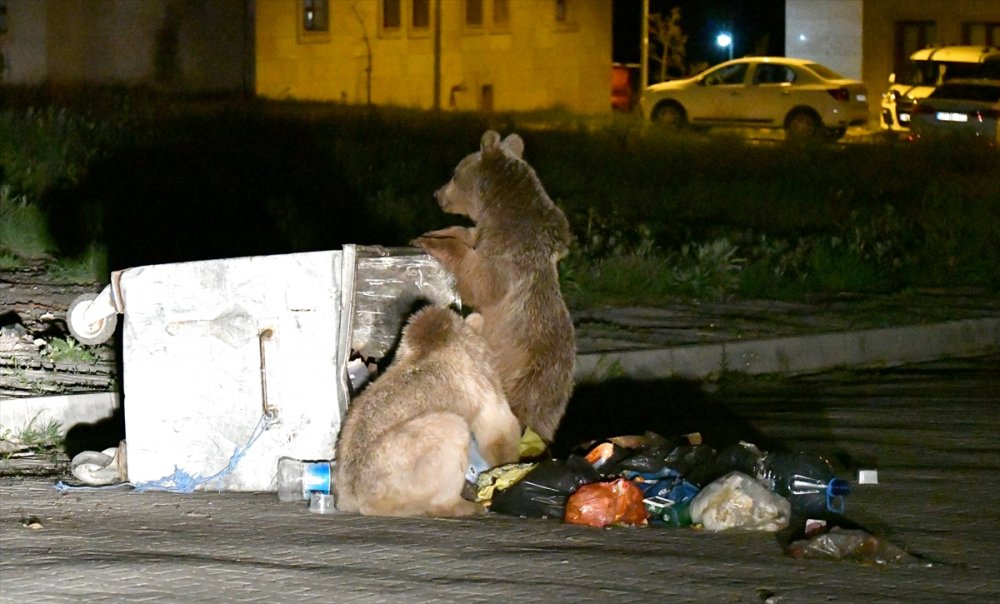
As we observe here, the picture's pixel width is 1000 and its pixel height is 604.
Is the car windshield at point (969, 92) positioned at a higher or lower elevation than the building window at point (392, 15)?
lower

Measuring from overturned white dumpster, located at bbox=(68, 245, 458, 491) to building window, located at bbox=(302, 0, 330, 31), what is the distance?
3602cm

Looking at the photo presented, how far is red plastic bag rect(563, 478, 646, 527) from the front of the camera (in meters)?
6.38

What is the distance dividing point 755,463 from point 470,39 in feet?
130

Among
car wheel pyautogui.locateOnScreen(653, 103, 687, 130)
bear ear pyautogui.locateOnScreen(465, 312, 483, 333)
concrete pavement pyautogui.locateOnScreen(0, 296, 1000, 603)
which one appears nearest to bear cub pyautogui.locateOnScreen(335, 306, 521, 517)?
concrete pavement pyautogui.locateOnScreen(0, 296, 1000, 603)

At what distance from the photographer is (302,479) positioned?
22.3 ft

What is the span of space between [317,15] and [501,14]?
6.73m

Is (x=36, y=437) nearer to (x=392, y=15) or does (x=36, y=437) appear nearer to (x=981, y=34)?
(x=392, y=15)

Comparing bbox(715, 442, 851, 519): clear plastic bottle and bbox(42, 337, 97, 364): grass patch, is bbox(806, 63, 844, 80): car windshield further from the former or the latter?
bbox(715, 442, 851, 519): clear plastic bottle

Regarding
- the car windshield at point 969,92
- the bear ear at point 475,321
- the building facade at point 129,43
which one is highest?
the building facade at point 129,43

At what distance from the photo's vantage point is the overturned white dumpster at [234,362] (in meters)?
6.92

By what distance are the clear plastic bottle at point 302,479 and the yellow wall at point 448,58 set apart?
3355cm

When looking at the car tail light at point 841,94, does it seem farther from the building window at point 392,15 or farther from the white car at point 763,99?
the building window at point 392,15

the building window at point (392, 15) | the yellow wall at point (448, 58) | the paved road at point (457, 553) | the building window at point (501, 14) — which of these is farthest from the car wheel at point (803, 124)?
the paved road at point (457, 553)

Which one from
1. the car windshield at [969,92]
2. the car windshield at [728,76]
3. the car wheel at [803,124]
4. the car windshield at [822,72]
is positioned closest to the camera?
the car windshield at [969,92]
